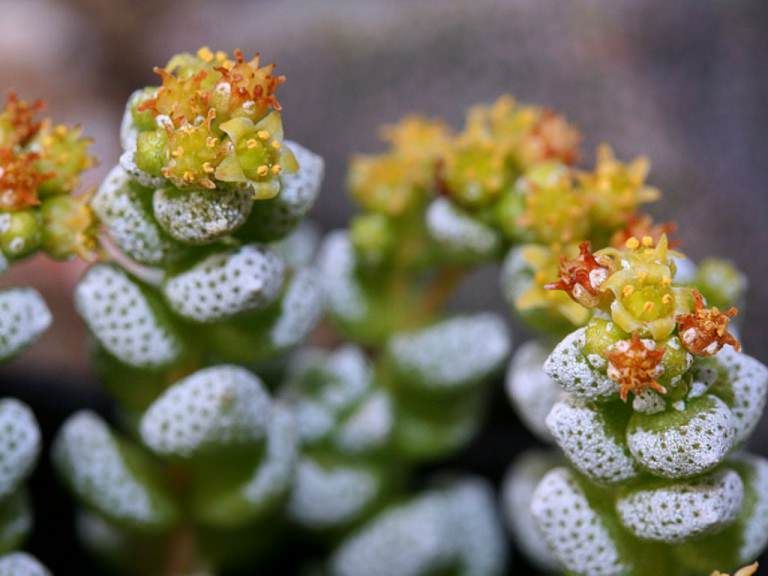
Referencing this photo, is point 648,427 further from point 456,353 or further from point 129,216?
point 129,216

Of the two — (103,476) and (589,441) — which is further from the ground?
(589,441)

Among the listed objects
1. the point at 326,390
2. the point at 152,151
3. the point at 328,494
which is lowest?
the point at 328,494

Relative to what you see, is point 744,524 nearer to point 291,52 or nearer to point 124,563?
point 124,563

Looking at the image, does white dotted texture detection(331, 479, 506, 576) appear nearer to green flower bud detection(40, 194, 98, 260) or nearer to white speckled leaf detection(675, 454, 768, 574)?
white speckled leaf detection(675, 454, 768, 574)

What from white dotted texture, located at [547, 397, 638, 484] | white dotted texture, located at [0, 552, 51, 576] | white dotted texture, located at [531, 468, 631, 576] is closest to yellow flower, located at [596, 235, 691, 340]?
white dotted texture, located at [547, 397, 638, 484]

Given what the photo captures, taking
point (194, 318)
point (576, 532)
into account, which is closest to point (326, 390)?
point (194, 318)
